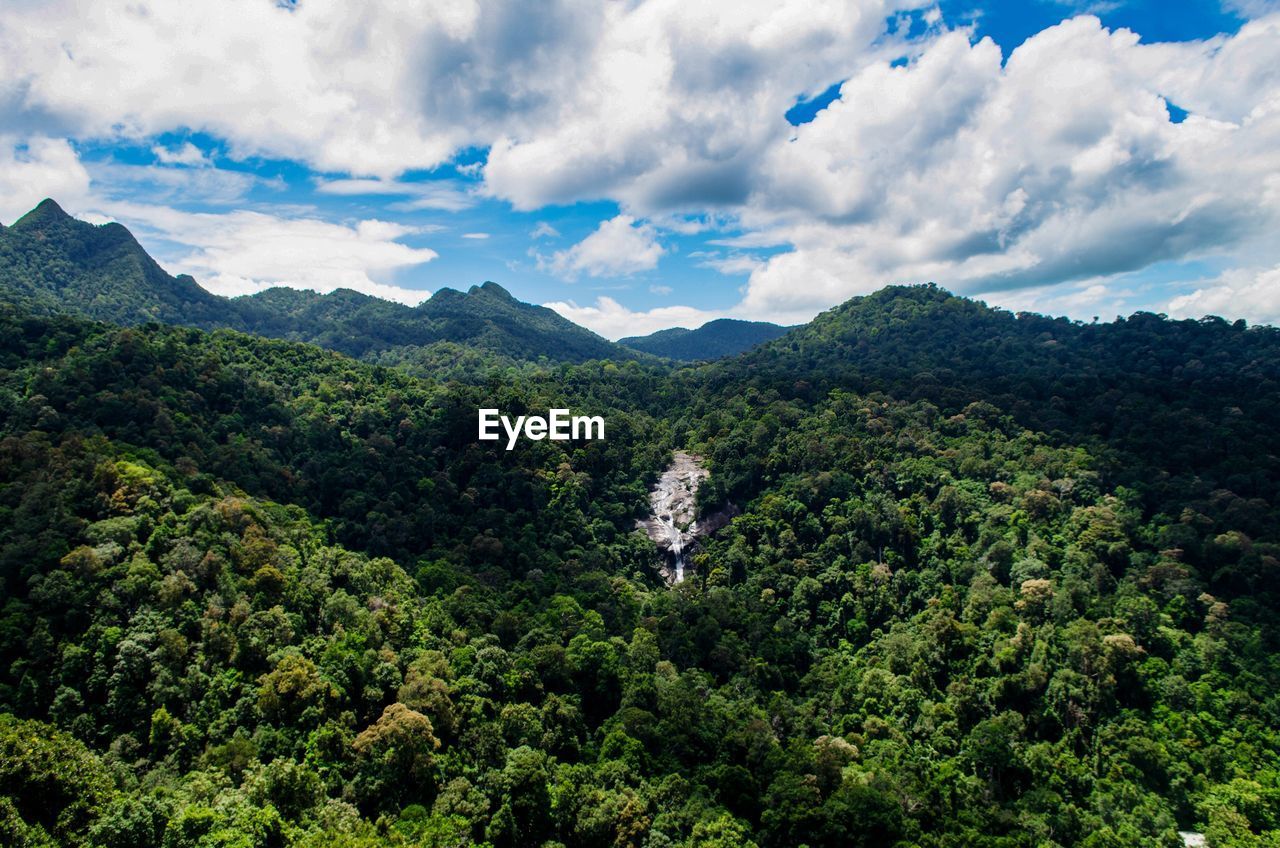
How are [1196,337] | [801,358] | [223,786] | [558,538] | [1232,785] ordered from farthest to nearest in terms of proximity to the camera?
[801,358]
[1196,337]
[558,538]
[1232,785]
[223,786]

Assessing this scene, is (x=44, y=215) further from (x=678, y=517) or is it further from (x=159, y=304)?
(x=678, y=517)

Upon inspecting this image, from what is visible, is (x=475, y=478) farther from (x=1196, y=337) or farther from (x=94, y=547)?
(x=1196, y=337)

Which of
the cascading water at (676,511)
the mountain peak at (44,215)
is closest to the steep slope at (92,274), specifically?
the mountain peak at (44,215)

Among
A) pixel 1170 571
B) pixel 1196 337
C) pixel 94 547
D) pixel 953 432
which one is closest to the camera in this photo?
pixel 94 547

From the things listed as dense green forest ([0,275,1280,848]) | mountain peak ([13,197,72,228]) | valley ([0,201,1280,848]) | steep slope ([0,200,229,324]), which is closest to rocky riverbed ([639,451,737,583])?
valley ([0,201,1280,848])

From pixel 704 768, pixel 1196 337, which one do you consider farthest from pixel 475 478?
pixel 1196 337

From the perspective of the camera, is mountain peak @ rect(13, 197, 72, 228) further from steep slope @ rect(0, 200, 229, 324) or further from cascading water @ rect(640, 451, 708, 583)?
cascading water @ rect(640, 451, 708, 583)

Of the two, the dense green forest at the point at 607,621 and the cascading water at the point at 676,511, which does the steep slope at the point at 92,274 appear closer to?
the dense green forest at the point at 607,621

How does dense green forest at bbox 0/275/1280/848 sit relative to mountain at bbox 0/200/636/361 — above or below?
below
